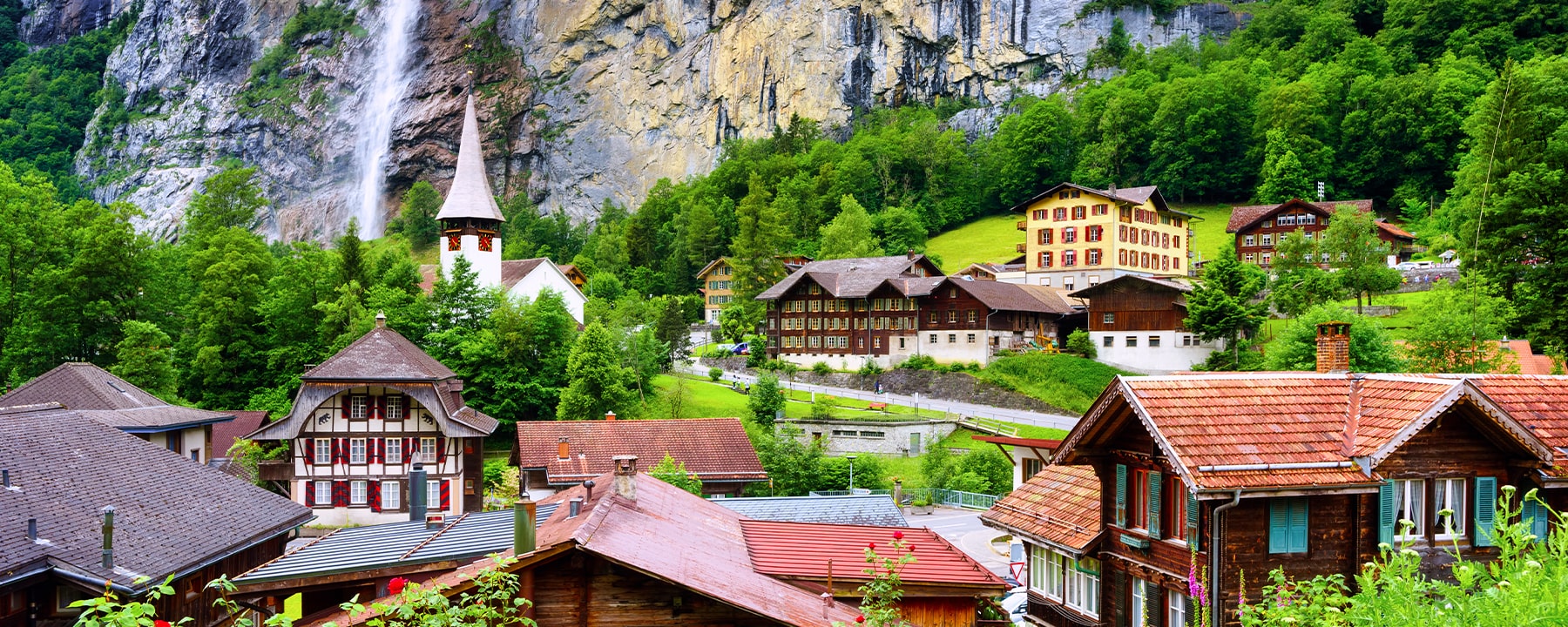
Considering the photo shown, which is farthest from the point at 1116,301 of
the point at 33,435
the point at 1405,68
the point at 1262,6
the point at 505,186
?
the point at 505,186

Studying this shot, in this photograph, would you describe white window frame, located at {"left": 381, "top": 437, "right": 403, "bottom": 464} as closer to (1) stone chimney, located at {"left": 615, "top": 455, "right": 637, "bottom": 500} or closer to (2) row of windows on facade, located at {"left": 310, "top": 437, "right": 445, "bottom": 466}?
(2) row of windows on facade, located at {"left": 310, "top": 437, "right": 445, "bottom": 466}

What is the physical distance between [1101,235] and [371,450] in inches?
1844

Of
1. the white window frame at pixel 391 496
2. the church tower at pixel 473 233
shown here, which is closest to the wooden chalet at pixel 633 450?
the white window frame at pixel 391 496

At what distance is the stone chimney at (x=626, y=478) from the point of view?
1373cm

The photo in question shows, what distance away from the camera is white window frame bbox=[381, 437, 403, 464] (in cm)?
3684

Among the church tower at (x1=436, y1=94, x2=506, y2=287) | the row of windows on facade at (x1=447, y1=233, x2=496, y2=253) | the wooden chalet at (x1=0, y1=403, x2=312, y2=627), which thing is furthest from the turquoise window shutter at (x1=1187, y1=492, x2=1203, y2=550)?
the row of windows on facade at (x1=447, y1=233, x2=496, y2=253)

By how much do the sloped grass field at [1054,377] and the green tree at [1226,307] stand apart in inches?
186

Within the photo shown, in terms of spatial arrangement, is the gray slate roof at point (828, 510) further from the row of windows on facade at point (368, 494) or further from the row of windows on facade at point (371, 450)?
the row of windows on facade at point (371, 450)

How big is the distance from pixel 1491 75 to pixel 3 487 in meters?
103

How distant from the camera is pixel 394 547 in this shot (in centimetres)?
1490

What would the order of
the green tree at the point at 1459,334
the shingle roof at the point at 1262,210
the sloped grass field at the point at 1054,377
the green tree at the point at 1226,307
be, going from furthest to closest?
the shingle roof at the point at 1262,210 → the sloped grass field at the point at 1054,377 → the green tree at the point at 1226,307 → the green tree at the point at 1459,334

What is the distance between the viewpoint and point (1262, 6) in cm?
12800

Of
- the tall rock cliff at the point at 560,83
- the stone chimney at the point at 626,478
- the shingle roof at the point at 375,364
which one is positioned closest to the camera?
the stone chimney at the point at 626,478

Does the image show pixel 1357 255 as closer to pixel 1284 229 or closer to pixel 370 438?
pixel 1284 229
